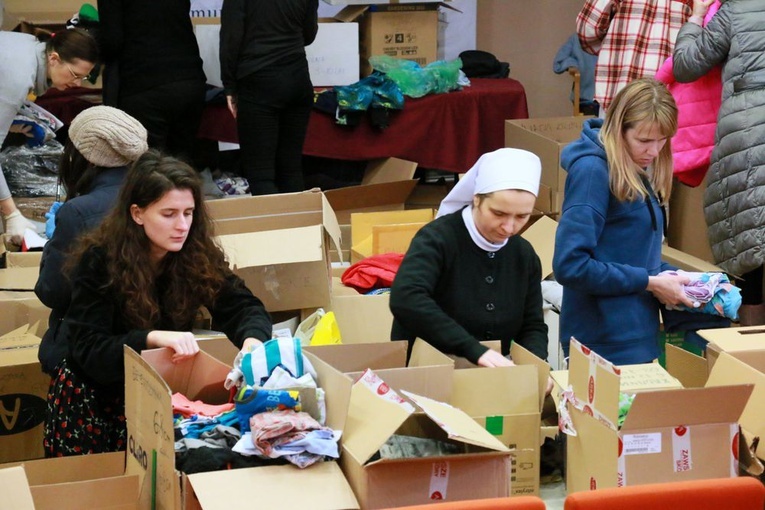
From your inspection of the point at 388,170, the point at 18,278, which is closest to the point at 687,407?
the point at 18,278

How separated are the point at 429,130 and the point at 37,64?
231 cm

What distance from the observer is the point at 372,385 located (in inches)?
83.2

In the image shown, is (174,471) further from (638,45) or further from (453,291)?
(638,45)

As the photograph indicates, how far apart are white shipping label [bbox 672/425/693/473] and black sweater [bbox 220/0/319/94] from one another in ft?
9.51

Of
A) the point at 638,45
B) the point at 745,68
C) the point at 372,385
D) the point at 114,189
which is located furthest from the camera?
the point at 638,45

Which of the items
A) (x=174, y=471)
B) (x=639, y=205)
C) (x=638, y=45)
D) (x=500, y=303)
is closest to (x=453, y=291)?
(x=500, y=303)

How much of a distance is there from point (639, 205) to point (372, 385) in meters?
0.94

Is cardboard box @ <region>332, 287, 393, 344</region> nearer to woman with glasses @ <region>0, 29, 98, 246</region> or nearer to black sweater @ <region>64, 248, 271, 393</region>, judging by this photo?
black sweater @ <region>64, 248, 271, 393</region>

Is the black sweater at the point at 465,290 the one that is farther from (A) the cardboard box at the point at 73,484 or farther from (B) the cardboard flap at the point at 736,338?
(A) the cardboard box at the point at 73,484

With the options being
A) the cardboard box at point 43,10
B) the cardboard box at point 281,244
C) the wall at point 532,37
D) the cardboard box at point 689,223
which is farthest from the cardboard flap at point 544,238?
the cardboard box at point 43,10

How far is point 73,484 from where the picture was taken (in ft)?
6.50

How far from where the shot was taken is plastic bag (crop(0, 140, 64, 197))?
183 inches

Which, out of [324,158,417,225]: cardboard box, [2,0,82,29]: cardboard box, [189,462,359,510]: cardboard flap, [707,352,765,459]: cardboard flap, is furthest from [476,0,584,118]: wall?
[189,462,359,510]: cardboard flap

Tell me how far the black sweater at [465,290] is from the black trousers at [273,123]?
210cm
